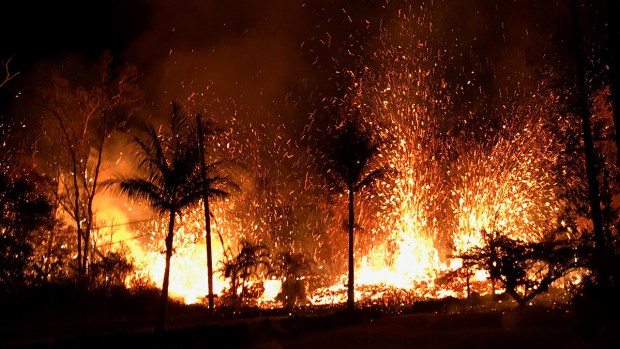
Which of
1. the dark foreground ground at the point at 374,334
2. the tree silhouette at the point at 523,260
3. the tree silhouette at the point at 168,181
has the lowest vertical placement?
the dark foreground ground at the point at 374,334

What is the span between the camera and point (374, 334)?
48.6ft

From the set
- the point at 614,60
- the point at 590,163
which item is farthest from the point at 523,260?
the point at 614,60

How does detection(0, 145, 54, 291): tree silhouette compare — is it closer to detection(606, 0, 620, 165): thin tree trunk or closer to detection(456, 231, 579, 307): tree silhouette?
detection(456, 231, 579, 307): tree silhouette

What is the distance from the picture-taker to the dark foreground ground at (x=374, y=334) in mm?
11664

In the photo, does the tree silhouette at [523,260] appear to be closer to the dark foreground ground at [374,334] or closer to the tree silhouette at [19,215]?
the dark foreground ground at [374,334]

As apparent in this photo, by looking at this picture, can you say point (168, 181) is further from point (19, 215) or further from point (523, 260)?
point (19, 215)

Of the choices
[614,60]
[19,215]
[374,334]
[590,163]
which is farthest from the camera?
[19,215]

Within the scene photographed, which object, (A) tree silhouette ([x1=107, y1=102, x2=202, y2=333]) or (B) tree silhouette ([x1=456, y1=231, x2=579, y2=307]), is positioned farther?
(B) tree silhouette ([x1=456, y1=231, x2=579, y2=307])

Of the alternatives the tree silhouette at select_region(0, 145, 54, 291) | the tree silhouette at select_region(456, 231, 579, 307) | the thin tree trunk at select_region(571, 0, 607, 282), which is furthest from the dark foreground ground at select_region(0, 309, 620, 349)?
the tree silhouette at select_region(0, 145, 54, 291)

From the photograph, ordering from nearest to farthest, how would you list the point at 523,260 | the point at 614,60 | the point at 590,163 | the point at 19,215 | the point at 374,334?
the point at 614,60 → the point at 374,334 → the point at 590,163 → the point at 523,260 → the point at 19,215

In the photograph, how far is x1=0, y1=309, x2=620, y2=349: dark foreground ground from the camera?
11664 mm

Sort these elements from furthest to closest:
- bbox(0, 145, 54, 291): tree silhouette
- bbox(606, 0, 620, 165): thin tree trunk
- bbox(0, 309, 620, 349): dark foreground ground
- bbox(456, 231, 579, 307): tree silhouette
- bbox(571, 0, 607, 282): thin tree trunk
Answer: bbox(0, 145, 54, 291): tree silhouette
bbox(456, 231, 579, 307): tree silhouette
bbox(571, 0, 607, 282): thin tree trunk
bbox(606, 0, 620, 165): thin tree trunk
bbox(0, 309, 620, 349): dark foreground ground

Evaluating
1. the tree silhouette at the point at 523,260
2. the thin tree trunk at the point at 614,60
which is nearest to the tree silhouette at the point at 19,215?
the tree silhouette at the point at 523,260

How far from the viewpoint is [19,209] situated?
27.7m
